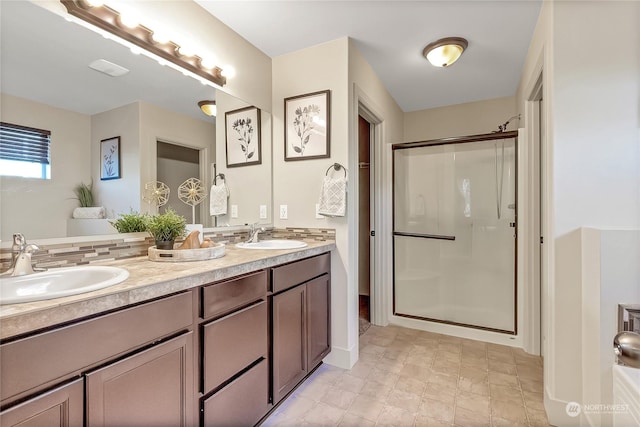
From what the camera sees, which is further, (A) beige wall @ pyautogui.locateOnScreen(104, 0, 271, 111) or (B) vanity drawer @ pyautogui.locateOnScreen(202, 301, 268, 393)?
(A) beige wall @ pyautogui.locateOnScreen(104, 0, 271, 111)

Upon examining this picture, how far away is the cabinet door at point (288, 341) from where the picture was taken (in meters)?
1.56

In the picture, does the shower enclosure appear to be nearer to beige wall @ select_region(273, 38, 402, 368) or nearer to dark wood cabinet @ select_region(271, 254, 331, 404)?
beige wall @ select_region(273, 38, 402, 368)

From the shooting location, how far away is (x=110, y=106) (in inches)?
56.5

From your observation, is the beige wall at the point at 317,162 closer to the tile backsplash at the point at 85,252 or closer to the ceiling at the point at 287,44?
the ceiling at the point at 287,44

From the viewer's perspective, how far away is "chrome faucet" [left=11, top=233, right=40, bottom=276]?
3.27ft

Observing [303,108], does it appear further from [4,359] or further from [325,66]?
[4,359]

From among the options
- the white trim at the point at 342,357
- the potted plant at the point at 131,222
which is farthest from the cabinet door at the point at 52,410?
the white trim at the point at 342,357

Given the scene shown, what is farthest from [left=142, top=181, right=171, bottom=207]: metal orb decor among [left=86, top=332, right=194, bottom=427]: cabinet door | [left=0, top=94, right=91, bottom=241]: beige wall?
[left=86, top=332, right=194, bottom=427]: cabinet door

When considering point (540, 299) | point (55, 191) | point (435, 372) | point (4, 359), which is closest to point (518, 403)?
point (435, 372)

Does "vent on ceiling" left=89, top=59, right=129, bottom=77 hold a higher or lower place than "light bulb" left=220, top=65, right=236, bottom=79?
lower

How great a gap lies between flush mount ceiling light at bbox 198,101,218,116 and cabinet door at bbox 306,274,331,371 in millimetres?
1355

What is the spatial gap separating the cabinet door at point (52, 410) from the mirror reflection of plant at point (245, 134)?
1.76 meters

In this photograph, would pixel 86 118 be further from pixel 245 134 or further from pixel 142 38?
pixel 245 134

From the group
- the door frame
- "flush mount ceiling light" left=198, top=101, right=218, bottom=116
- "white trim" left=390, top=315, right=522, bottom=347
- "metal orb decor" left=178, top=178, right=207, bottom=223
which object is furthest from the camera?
the door frame
